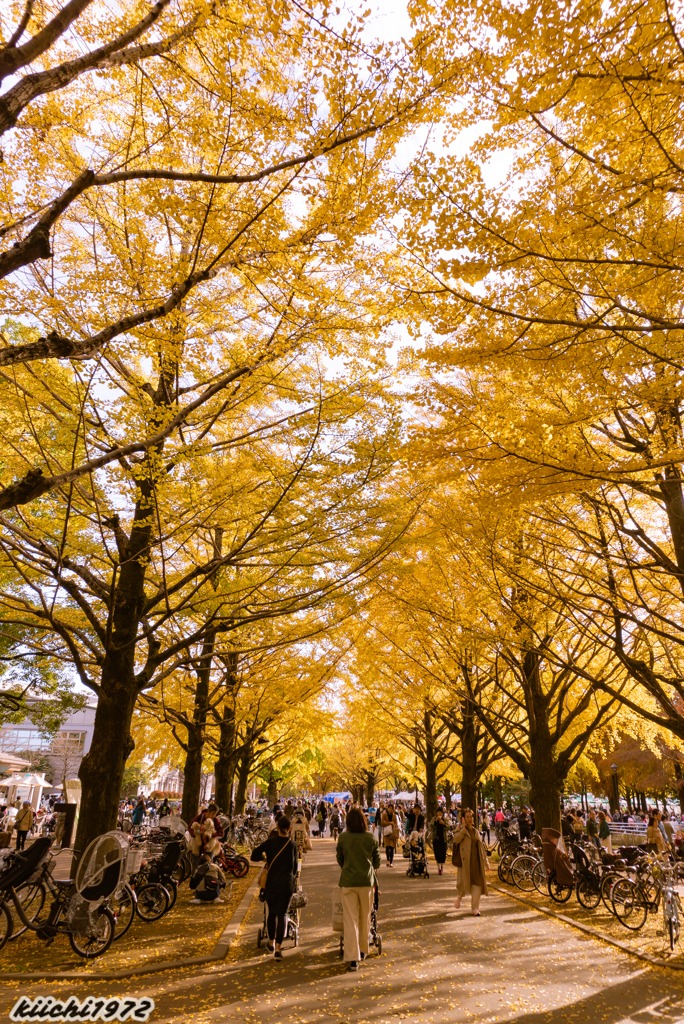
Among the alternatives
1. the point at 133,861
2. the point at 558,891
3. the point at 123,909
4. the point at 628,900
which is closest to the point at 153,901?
the point at 133,861

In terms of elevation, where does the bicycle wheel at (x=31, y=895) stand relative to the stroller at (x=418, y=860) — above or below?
above

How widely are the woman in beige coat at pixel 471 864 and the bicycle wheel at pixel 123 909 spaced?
519 cm

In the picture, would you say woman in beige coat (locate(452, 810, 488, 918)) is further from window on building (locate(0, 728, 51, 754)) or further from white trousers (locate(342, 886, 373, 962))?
window on building (locate(0, 728, 51, 754))

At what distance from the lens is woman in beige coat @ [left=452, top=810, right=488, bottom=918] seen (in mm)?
9810

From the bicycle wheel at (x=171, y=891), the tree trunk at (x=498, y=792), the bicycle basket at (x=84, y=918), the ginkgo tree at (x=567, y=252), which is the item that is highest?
the ginkgo tree at (x=567, y=252)

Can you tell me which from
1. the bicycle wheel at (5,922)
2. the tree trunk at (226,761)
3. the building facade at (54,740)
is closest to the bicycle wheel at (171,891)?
the bicycle wheel at (5,922)

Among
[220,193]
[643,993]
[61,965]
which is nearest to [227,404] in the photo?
[220,193]

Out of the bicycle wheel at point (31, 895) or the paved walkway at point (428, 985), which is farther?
the bicycle wheel at point (31, 895)

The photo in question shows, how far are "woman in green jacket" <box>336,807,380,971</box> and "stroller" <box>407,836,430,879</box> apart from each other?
9614mm

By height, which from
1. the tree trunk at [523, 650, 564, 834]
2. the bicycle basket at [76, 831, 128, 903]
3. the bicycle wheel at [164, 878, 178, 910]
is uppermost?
the tree trunk at [523, 650, 564, 834]

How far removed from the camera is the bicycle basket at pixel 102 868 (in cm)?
657

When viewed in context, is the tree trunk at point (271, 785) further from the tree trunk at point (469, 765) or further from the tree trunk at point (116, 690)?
the tree trunk at point (116, 690)

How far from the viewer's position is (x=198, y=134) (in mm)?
5387

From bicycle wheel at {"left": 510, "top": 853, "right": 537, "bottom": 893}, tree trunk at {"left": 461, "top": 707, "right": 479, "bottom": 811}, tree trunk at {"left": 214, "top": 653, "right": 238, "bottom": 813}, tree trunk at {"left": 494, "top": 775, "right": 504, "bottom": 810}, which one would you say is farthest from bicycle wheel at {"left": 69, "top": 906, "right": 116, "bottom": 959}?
tree trunk at {"left": 494, "top": 775, "right": 504, "bottom": 810}
